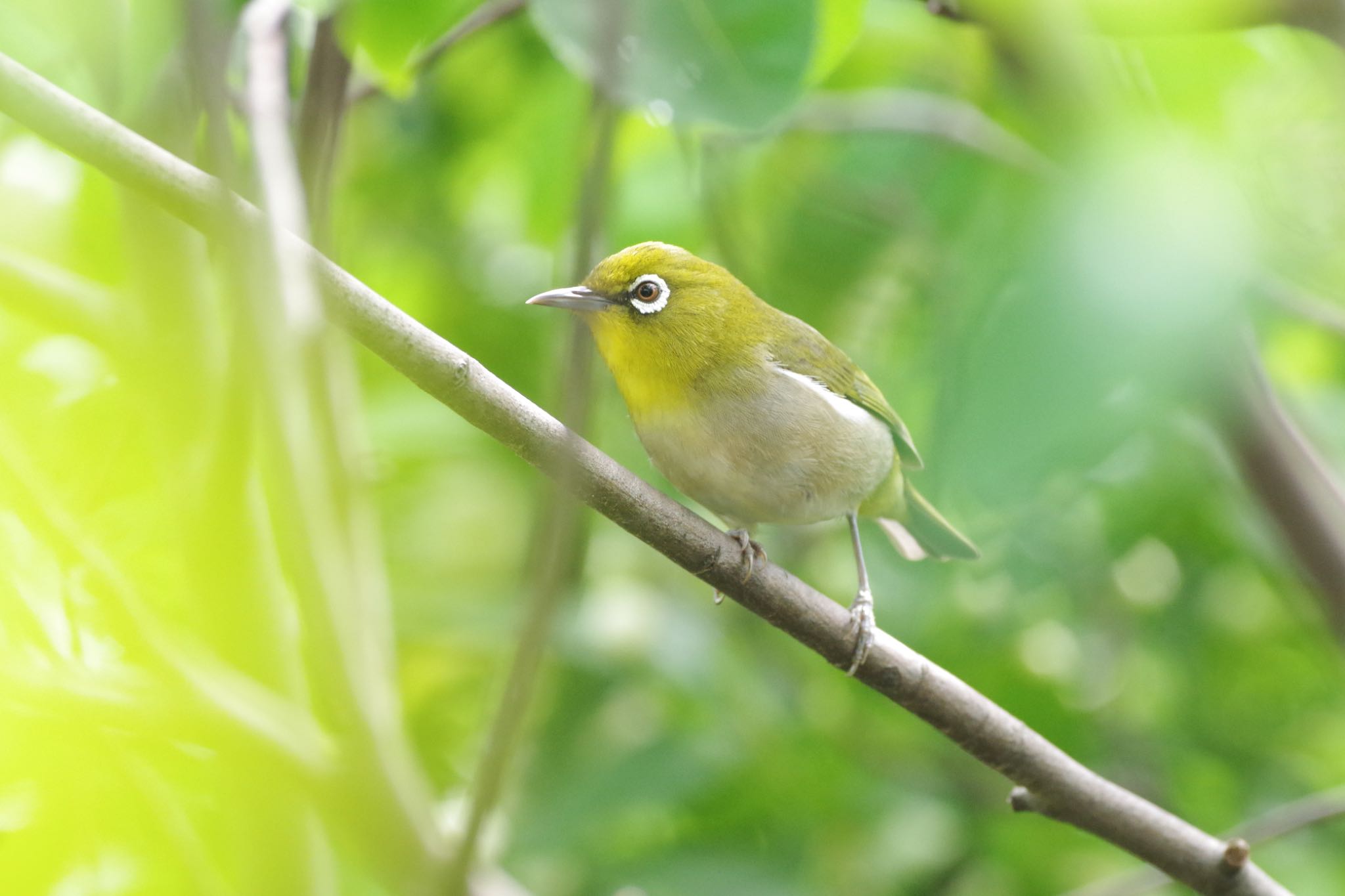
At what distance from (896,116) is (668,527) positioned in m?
2.69

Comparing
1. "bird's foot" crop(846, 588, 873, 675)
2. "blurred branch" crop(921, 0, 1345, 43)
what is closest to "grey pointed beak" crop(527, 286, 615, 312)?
"bird's foot" crop(846, 588, 873, 675)

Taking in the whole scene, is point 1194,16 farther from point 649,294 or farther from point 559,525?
point 649,294

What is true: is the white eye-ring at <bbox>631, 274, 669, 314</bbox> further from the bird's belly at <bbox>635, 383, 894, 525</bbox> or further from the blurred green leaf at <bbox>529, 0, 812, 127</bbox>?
the blurred green leaf at <bbox>529, 0, 812, 127</bbox>

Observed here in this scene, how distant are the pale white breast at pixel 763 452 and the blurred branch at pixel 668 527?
2.92 feet

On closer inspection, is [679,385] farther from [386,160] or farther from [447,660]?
[386,160]

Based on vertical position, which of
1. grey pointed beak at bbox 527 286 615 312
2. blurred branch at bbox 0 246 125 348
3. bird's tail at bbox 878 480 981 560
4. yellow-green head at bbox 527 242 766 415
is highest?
blurred branch at bbox 0 246 125 348

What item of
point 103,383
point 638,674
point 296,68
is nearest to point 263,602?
point 103,383

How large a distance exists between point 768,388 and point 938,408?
191 centimetres

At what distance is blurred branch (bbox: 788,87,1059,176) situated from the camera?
4.31m

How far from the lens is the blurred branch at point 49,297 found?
7.63 feet

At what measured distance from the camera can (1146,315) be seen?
4.02ft

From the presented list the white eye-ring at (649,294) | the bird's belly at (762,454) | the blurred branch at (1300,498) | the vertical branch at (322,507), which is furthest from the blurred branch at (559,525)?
the blurred branch at (1300,498)

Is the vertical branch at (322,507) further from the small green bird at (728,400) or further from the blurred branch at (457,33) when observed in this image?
the small green bird at (728,400)

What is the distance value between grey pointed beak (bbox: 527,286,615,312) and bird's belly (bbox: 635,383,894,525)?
0.35 m
